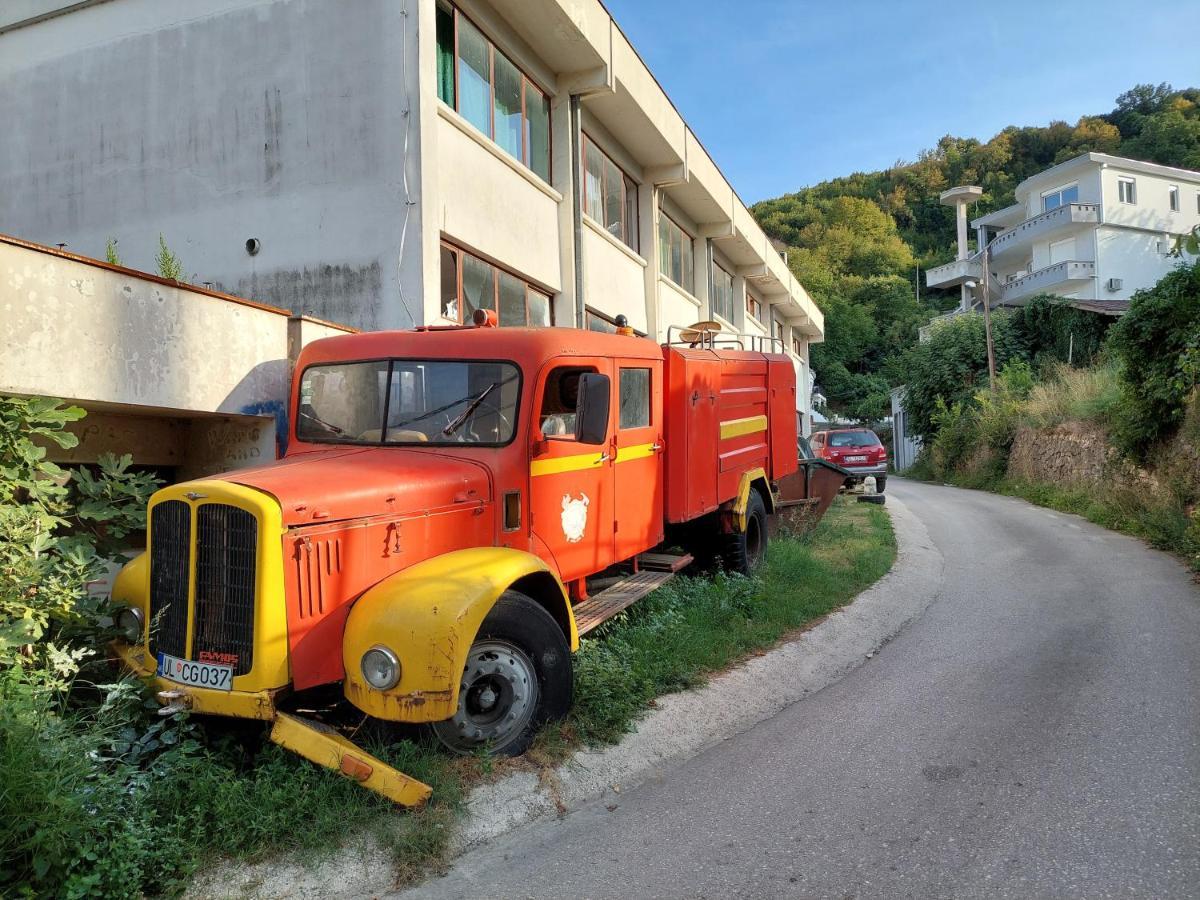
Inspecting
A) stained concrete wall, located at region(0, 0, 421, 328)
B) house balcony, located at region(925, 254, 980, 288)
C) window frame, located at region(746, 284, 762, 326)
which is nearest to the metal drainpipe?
stained concrete wall, located at region(0, 0, 421, 328)

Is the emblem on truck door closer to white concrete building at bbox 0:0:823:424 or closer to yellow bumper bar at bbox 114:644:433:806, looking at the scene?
yellow bumper bar at bbox 114:644:433:806

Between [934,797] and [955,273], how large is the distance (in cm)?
5290

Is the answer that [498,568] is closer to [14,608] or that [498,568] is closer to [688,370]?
[14,608]

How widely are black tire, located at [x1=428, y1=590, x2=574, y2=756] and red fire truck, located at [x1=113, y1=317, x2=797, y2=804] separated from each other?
0.01 m

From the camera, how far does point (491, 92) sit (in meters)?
10.6

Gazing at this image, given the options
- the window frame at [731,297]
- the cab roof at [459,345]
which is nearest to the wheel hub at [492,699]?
the cab roof at [459,345]

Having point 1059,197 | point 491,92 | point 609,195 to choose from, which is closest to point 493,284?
point 491,92

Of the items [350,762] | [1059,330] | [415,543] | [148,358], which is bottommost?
[350,762]

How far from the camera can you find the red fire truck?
12.2 ft

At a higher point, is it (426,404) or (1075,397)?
(1075,397)

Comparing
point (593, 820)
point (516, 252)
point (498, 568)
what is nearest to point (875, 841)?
point (593, 820)

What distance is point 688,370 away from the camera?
7.07 meters

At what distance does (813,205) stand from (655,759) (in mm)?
72527

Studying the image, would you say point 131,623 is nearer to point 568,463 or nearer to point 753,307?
point 568,463
